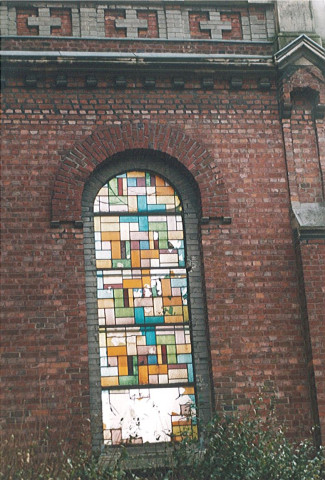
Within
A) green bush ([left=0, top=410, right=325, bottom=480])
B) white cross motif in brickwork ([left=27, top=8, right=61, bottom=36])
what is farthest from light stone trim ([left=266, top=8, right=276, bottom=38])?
green bush ([left=0, top=410, right=325, bottom=480])

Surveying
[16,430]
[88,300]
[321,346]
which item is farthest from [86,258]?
[321,346]

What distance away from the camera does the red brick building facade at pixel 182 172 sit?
12812 millimetres

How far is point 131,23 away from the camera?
14.5m

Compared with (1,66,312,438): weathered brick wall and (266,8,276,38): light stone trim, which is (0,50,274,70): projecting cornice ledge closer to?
(1,66,312,438): weathered brick wall

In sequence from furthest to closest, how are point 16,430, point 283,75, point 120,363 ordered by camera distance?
1. point 283,75
2. point 120,363
3. point 16,430

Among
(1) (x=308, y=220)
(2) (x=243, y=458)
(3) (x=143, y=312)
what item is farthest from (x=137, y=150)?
(2) (x=243, y=458)

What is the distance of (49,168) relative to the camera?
1357 cm

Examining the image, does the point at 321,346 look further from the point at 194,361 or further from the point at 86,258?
the point at 86,258

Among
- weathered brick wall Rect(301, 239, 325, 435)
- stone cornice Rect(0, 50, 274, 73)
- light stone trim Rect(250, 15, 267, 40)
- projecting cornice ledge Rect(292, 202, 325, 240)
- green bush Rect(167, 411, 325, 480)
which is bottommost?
green bush Rect(167, 411, 325, 480)

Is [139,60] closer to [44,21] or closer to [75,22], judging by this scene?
[75,22]

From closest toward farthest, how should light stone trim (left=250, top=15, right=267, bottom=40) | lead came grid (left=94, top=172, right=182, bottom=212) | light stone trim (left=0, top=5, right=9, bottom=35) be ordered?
lead came grid (left=94, top=172, right=182, bottom=212)
light stone trim (left=0, top=5, right=9, bottom=35)
light stone trim (left=250, top=15, right=267, bottom=40)

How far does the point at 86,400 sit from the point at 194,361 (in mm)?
1716

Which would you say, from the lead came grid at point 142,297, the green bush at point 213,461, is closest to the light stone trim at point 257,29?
the lead came grid at point 142,297

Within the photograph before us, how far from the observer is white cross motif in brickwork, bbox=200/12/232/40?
48.1 feet
